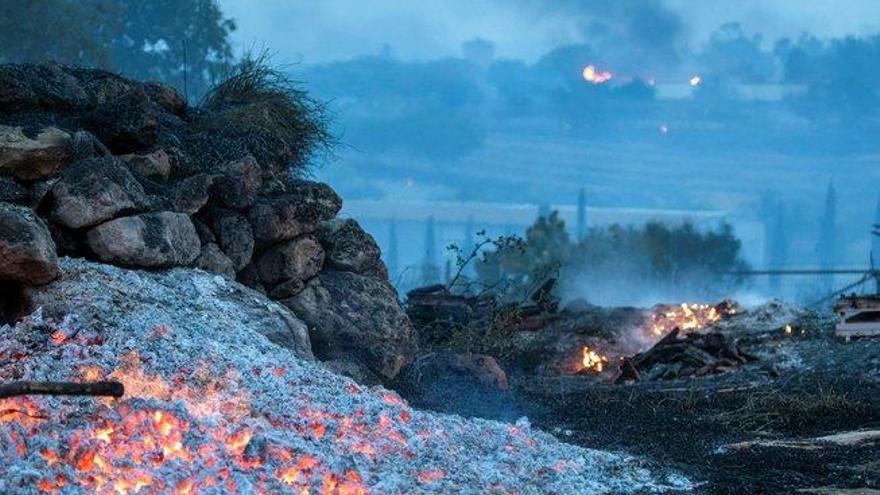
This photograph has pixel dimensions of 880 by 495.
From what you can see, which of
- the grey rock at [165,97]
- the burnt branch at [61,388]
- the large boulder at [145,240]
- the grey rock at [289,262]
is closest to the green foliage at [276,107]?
the grey rock at [165,97]

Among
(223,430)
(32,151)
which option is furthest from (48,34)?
(223,430)

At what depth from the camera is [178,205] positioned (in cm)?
811

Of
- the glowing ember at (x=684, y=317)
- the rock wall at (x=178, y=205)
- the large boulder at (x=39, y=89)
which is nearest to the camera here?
the rock wall at (x=178, y=205)

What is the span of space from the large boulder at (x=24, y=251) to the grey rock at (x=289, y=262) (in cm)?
235

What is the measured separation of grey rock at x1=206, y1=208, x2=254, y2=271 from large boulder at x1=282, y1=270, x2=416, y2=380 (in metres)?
0.46

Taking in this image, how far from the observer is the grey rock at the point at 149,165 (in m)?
8.23

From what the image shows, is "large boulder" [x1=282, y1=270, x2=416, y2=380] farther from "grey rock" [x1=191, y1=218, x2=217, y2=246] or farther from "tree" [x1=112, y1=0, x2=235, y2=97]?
"tree" [x1=112, y1=0, x2=235, y2=97]

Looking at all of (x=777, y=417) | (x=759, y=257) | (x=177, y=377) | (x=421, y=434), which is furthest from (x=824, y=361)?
(x=759, y=257)

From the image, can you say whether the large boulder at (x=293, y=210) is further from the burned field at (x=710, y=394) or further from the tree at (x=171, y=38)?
the tree at (x=171, y=38)

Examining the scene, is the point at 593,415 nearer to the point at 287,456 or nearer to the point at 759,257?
the point at 287,456

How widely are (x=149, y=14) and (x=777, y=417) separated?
2473cm

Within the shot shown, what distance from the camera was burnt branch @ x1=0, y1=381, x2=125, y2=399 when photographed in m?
4.84

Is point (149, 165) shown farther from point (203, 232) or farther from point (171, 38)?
point (171, 38)

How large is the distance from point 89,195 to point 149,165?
3.10 feet
